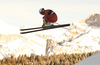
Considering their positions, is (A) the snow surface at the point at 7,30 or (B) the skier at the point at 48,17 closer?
(B) the skier at the point at 48,17

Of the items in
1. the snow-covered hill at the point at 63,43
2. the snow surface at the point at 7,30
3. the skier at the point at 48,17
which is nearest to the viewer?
the skier at the point at 48,17

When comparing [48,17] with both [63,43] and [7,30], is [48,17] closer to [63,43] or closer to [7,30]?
[63,43]

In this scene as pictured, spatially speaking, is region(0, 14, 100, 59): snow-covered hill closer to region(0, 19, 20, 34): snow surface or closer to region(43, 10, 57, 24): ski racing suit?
region(0, 19, 20, 34): snow surface

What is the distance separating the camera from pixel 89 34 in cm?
2720

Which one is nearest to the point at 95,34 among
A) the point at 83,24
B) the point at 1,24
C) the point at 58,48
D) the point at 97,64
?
the point at 58,48

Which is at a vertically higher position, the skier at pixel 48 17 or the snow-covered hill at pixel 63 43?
the skier at pixel 48 17

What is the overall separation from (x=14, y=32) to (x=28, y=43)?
11.2 meters

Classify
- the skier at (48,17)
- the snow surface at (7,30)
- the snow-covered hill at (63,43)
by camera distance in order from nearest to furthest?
the skier at (48,17)
the snow-covered hill at (63,43)
the snow surface at (7,30)

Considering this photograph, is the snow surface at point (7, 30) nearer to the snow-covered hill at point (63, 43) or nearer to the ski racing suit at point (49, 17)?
the snow-covered hill at point (63, 43)

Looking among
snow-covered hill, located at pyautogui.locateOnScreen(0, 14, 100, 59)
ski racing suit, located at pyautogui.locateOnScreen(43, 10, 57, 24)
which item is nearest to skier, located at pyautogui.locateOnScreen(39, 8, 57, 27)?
ski racing suit, located at pyautogui.locateOnScreen(43, 10, 57, 24)

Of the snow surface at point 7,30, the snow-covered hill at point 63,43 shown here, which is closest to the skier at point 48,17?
the snow-covered hill at point 63,43

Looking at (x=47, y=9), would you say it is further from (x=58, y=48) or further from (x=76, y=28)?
(x=76, y=28)

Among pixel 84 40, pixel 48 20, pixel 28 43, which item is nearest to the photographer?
pixel 48 20

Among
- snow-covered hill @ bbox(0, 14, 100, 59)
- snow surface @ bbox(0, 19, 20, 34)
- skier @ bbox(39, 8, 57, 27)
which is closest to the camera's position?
skier @ bbox(39, 8, 57, 27)
